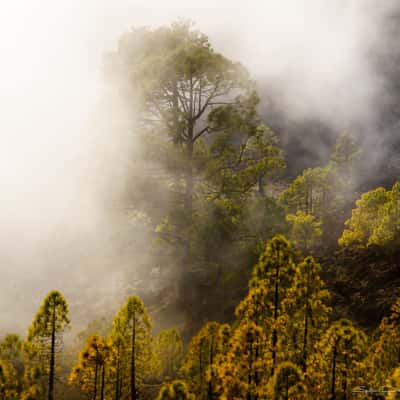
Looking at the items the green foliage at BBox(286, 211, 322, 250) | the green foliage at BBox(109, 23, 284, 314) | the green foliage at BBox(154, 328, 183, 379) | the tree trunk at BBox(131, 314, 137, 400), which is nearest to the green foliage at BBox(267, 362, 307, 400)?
the tree trunk at BBox(131, 314, 137, 400)

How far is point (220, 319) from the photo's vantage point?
22156mm

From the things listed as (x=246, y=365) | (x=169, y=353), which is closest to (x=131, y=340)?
(x=169, y=353)

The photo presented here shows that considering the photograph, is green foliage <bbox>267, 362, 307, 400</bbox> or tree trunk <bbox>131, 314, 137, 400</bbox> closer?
green foliage <bbox>267, 362, 307, 400</bbox>

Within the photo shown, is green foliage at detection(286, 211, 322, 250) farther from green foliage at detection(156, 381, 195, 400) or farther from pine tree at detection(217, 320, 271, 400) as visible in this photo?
green foliage at detection(156, 381, 195, 400)

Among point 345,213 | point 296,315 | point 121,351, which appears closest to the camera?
point 296,315

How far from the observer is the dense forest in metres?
10.9

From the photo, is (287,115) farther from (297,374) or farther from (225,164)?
(297,374)

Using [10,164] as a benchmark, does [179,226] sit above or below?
below

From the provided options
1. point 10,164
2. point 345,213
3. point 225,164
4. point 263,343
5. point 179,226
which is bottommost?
point 263,343

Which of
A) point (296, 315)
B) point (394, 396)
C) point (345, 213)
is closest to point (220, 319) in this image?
point (296, 315)

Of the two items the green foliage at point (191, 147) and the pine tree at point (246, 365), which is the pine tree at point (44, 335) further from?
the green foliage at point (191, 147)

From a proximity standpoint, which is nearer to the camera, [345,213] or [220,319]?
[220,319]

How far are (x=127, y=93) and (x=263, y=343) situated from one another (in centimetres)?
1552

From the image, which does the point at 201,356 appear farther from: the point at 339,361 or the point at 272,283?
the point at 339,361
